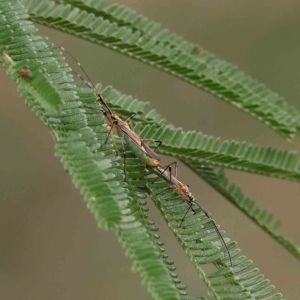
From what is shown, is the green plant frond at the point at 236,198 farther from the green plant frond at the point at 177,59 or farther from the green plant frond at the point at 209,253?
the green plant frond at the point at 209,253

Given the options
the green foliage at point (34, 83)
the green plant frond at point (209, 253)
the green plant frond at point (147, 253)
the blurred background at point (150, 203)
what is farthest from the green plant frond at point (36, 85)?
the blurred background at point (150, 203)

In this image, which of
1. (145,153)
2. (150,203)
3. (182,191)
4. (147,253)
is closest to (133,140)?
(145,153)

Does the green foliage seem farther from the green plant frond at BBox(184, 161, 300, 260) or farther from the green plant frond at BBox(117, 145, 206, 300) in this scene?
the green plant frond at BBox(184, 161, 300, 260)

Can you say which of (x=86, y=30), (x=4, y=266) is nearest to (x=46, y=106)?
(x=86, y=30)

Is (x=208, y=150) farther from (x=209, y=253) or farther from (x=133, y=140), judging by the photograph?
(x=209, y=253)

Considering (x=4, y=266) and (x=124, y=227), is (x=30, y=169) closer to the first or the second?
(x=4, y=266)

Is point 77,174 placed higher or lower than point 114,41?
lower

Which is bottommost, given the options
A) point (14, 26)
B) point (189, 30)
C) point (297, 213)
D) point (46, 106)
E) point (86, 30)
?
point (46, 106)
